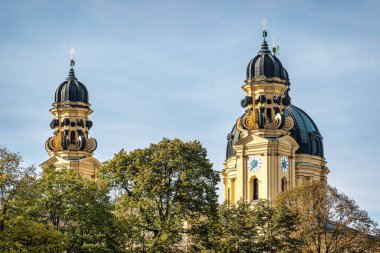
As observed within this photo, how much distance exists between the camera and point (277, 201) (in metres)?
96.8

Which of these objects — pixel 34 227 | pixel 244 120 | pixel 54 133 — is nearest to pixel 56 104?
pixel 54 133

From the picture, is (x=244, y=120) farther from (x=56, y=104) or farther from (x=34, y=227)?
(x=34, y=227)

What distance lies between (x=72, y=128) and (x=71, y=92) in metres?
4.55

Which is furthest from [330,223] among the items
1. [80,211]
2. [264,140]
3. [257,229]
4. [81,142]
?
[81,142]

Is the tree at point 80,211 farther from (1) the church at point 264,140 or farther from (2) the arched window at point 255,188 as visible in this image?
(2) the arched window at point 255,188

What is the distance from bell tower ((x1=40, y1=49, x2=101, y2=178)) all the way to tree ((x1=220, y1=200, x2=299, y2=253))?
61042 millimetres

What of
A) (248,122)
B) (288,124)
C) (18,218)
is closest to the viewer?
(18,218)

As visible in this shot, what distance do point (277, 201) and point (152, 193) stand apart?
1428 cm

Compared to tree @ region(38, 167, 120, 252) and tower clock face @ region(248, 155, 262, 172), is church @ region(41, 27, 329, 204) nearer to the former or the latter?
tower clock face @ region(248, 155, 262, 172)

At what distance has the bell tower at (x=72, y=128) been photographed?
150 meters

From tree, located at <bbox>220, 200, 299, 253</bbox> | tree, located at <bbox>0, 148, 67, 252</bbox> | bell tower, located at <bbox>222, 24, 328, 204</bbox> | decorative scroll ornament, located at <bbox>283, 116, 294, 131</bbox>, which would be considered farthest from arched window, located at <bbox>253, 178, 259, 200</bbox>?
tree, located at <bbox>0, 148, 67, 252</bbox>

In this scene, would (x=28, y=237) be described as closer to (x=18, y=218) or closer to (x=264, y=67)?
(x=18, y=218)

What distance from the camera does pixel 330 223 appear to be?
9425 centimetres

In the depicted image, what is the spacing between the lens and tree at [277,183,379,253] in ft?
300
